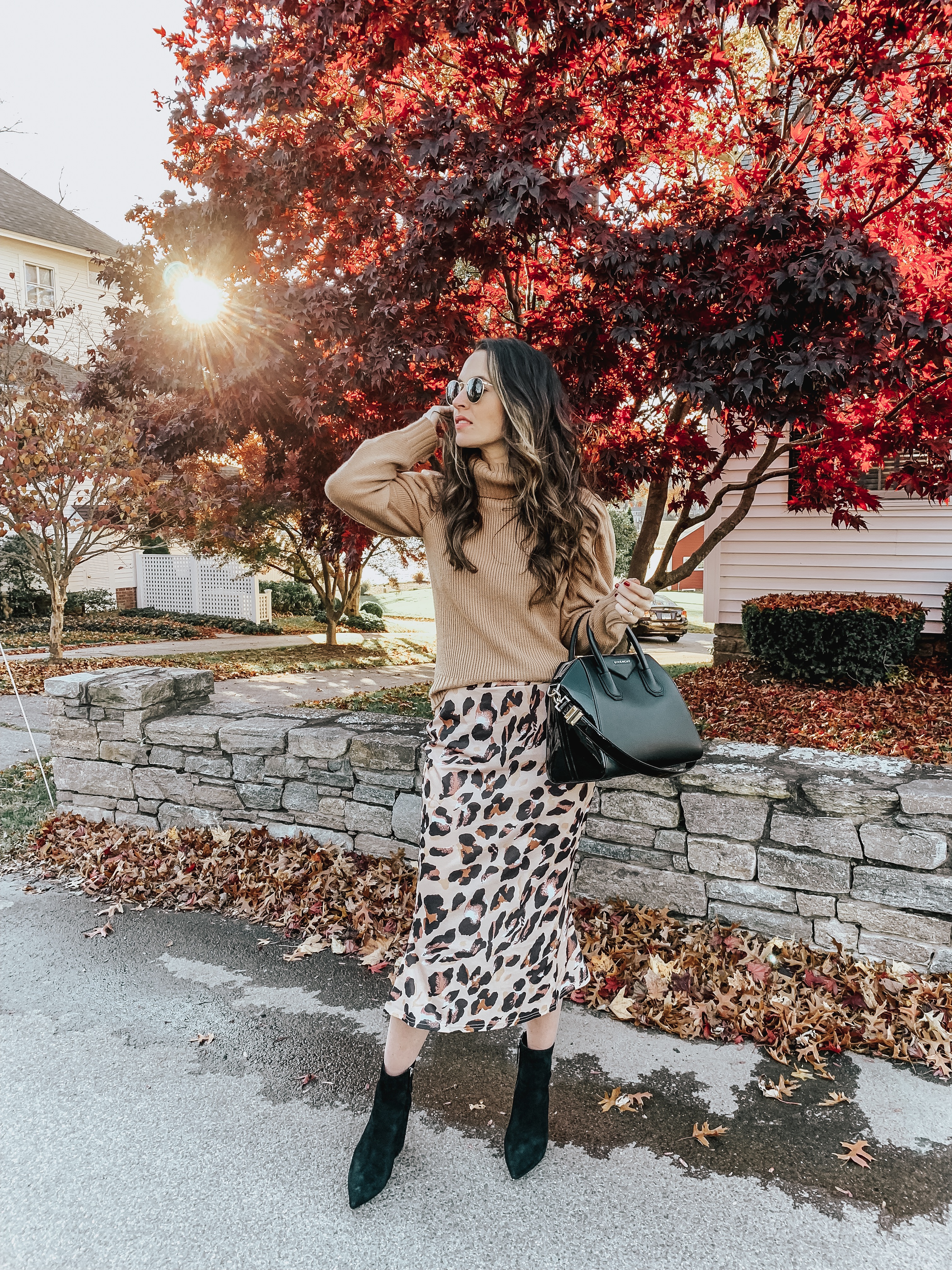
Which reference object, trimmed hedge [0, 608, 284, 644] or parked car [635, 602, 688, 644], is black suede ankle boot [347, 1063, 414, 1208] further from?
parked car [635, 602, 688, 644]

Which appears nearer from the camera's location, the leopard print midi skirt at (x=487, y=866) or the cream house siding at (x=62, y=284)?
the leopard print midi skirt at (x=487, y=866)

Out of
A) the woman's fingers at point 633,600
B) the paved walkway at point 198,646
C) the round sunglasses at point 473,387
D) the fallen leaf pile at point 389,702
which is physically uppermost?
the round sunglasses at point 473,387

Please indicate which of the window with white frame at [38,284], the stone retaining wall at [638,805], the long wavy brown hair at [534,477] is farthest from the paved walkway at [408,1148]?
the window with white frame at [38,284]

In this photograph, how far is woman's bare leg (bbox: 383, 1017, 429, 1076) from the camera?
188 centimetres

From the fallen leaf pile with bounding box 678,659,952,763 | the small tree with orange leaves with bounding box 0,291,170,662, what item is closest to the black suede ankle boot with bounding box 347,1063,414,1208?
the fallen leaf pile with bounding box 678,659,952,763

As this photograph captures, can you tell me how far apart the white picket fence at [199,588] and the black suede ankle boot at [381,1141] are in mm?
13578

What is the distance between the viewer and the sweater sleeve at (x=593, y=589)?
1981 millimetres

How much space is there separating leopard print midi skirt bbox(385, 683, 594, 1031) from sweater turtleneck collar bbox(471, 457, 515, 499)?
483 mm

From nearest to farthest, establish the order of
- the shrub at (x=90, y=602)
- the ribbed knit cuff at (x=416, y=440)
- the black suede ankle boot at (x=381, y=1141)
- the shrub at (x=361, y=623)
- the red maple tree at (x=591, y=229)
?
the black suede ankle boot at (x=381, y=1141), the ribbed knit cuff at (x=416, y=440), the red maple tree at (x=591, y=229), the shrub at (x=90, y=602), the shrub at (x=361, y=623)

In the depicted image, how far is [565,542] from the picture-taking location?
197 centimetres

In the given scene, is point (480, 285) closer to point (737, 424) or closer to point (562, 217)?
point (562, 217)

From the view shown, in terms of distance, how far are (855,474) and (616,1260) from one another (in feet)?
13.8

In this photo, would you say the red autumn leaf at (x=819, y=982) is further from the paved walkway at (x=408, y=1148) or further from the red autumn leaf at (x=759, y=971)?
the paved walkway at (x=408, y=1148)

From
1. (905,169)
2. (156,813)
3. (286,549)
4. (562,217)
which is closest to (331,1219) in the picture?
(156,813)
